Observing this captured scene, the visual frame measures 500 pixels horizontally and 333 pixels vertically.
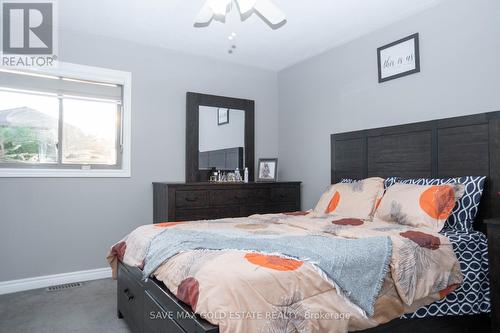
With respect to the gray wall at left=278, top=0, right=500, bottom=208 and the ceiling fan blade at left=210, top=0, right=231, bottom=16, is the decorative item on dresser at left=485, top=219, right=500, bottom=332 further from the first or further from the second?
the ceiling fan blade at left=210, top=0, right=231, bottom=16

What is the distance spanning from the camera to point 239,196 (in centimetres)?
358

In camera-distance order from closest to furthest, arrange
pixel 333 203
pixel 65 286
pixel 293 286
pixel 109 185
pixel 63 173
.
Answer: pixel 293 286, pixel 333 203, pixel 65 286, pixel 63 173, pixel 109 185

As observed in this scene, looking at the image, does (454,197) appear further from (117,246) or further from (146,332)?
(117,246)

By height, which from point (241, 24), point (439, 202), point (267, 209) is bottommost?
point (267, 209)

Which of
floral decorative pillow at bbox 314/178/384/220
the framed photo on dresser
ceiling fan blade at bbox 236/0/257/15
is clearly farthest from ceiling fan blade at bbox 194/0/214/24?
the framed photo on dresser

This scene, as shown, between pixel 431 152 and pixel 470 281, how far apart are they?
1.09 metres

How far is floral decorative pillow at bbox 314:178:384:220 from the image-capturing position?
2.56m

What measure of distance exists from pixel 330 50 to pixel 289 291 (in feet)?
10.1

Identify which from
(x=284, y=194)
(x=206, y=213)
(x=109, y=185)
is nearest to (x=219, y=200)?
(x=206, y=213)

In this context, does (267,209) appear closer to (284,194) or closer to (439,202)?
(284,194)

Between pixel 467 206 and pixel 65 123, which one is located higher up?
pixel 65 123

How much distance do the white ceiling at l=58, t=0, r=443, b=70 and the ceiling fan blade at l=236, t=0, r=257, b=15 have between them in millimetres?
645

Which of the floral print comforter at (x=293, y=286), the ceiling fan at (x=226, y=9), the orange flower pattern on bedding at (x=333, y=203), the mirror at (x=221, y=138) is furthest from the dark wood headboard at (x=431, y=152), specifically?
the ceiling fan at (x=226, y=9)

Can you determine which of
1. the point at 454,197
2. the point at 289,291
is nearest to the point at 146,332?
the point at 289,291
